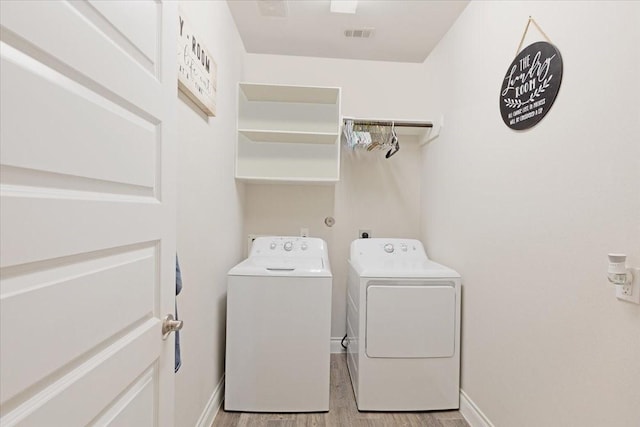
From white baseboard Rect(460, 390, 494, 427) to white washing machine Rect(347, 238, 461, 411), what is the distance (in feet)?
0.16

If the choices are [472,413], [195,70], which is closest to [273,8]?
[195,70]

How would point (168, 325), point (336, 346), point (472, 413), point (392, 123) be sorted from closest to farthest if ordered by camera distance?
1. point (168, 325)
2. point (472, 413)
3. point (392, 123)
4. point (336, 346)

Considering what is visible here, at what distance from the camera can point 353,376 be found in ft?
7.36

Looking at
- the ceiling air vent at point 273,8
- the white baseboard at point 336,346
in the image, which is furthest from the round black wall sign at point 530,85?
the white baseboard at point 336,346

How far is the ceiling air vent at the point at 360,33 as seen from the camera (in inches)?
92.6

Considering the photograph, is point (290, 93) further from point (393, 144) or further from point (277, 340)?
point (277, 340)

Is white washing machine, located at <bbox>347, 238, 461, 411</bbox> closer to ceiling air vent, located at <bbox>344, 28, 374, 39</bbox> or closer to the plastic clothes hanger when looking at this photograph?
the plastic clothes hanger

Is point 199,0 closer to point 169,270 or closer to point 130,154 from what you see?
point 130,154

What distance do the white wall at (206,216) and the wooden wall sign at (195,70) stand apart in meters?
0.05

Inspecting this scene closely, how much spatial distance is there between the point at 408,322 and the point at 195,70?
1.80 meters

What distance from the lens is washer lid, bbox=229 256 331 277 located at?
1947 mm

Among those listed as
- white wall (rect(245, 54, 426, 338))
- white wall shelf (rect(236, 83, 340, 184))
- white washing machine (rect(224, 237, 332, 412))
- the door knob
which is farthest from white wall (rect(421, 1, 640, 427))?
the door knob

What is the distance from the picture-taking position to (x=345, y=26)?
2301 millimetres

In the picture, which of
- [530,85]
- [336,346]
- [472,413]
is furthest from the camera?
[336,346]
